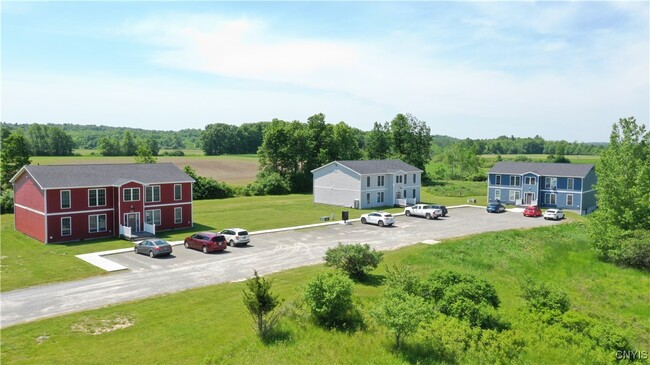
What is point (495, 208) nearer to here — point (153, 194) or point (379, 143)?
point (153, 194)

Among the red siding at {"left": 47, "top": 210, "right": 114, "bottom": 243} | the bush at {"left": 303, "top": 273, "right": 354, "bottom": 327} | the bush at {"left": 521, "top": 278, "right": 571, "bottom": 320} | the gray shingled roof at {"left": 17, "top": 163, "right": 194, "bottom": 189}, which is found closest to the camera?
the bush at {"left": 303, "top": 273, "right": 354, "bottom": 327}

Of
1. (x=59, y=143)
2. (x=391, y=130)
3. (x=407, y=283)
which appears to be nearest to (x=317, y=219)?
(x=407, y=283)

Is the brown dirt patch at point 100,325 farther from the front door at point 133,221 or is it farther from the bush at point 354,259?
the front door at point 133,221

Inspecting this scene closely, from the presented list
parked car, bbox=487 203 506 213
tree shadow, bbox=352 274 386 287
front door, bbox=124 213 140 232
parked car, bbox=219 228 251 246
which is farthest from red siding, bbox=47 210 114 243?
parked car, bbox=487 203 506 213

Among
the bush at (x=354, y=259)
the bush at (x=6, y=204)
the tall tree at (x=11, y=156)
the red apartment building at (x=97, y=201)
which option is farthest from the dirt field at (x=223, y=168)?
the bush at (x=354, y=259)

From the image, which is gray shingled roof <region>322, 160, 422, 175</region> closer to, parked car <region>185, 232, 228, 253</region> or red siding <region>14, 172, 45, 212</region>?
parked car <region>185, 232, 228, 253</region>

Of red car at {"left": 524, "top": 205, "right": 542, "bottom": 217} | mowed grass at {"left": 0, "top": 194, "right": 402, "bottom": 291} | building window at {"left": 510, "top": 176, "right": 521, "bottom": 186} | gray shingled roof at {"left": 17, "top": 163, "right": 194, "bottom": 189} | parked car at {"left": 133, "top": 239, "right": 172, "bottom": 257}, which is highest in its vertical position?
gray shingled roof at {"left": 17, "top": 163, "right": 194, "bottom": 189}
